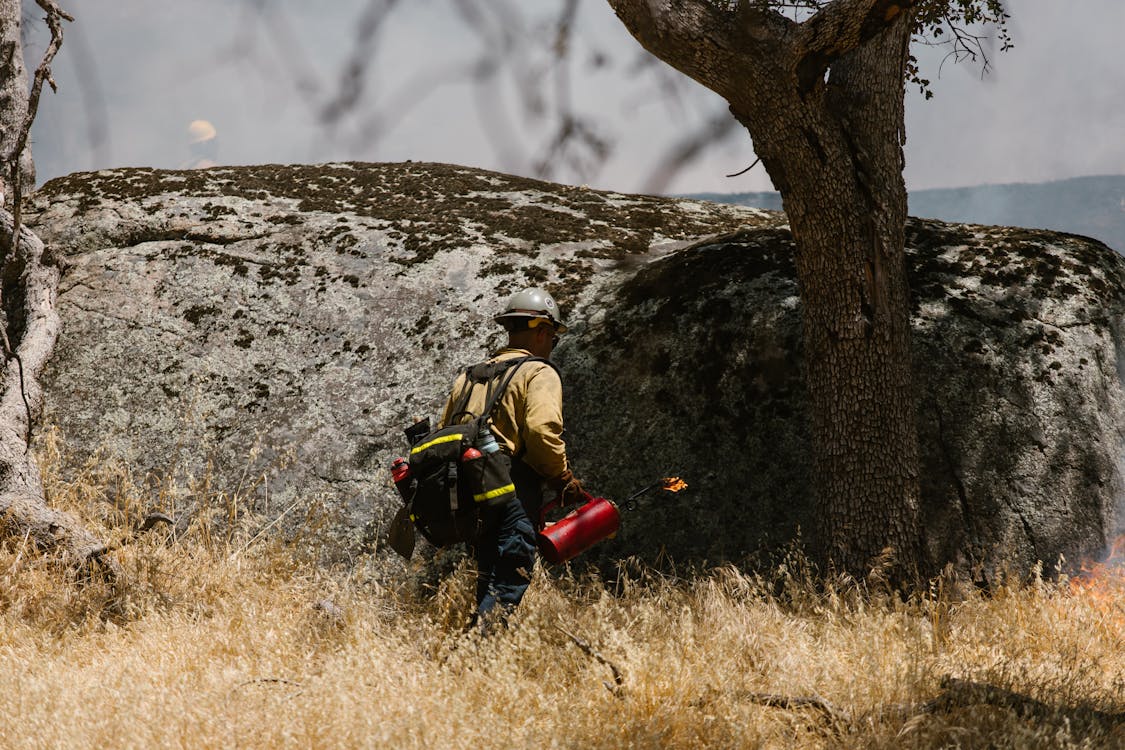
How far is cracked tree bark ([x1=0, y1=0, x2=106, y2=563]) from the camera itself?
691cm

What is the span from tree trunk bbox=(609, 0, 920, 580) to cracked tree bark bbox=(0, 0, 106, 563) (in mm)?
5384

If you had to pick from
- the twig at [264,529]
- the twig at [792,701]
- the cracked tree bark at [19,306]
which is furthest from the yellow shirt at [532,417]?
the cracked tree bark at [19,306]

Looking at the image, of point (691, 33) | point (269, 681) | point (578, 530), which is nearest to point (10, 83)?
point (691, 33)

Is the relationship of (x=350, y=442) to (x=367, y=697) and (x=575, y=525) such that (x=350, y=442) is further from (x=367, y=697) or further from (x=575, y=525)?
(x=367, y=697)

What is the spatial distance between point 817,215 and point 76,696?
518cm

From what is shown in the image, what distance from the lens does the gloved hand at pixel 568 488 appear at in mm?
5730

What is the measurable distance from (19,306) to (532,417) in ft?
19.2

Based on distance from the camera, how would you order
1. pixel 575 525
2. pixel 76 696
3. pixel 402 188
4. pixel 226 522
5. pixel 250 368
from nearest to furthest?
pixel 76 696, pixel 575 525, pixel 226 522, pixel 250 368, pixel 402 188

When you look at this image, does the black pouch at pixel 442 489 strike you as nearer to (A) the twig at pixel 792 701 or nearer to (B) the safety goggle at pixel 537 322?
(B) the safety goggle at pixel 537 322

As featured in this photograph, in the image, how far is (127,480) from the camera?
7.43 metres

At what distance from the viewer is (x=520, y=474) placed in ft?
19.2

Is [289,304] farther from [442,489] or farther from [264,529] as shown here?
[442,489]

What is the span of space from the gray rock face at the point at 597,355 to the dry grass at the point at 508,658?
0.61m

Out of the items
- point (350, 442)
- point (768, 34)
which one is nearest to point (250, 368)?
point (350, 442)
